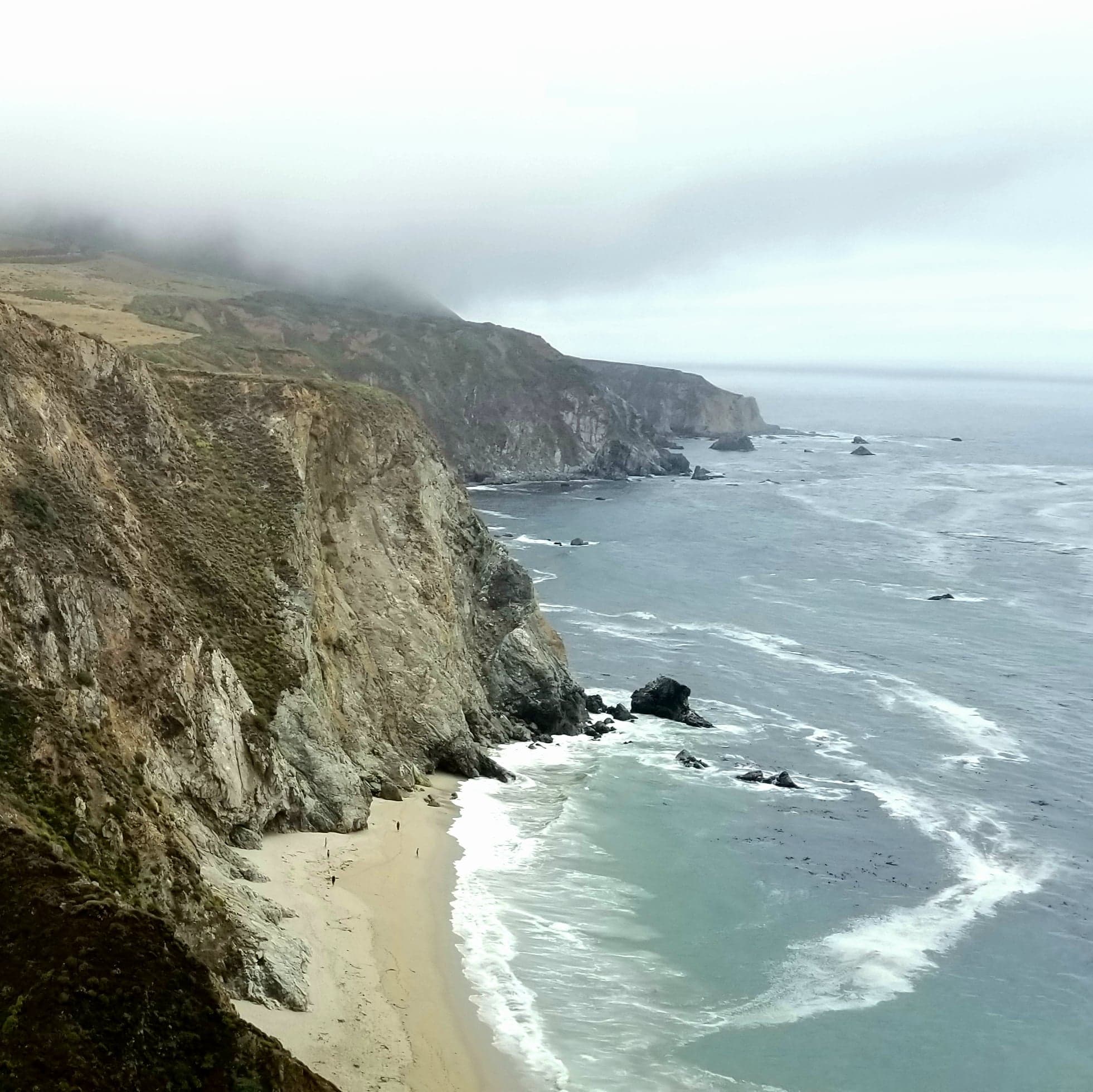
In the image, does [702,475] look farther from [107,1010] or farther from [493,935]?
[107,1010]

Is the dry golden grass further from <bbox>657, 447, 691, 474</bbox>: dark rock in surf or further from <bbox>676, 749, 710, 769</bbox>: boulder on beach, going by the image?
<bbox>657, 447, 691, 474</bbox>: dark rock in surf

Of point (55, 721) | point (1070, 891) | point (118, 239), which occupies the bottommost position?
point (1070, 891)

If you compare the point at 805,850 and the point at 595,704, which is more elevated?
the point at 595,704

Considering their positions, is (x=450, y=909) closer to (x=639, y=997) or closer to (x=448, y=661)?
(x=639, y=997)

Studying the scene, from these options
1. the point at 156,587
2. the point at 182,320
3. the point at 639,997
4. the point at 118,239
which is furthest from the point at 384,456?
the point at 118,239

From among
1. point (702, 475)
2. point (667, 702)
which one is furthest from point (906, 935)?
point (702, 475)

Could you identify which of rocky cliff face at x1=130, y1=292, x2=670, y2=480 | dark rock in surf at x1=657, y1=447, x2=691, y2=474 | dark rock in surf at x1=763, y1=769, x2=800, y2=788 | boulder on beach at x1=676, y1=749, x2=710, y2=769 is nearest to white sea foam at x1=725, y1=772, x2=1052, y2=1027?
dark rock in surf at x1=763, y1=769, x2=800, y2=788
